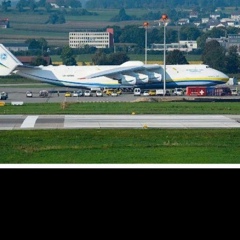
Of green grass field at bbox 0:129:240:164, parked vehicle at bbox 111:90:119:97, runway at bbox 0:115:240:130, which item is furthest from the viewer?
parked vehicle at bbox 111:90:119:97

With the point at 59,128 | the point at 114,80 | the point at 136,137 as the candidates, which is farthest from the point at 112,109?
the point at 114,80

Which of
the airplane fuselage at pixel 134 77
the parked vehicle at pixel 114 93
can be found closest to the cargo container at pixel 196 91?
the parked vehicle at pixel 114 93

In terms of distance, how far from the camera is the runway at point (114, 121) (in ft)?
115

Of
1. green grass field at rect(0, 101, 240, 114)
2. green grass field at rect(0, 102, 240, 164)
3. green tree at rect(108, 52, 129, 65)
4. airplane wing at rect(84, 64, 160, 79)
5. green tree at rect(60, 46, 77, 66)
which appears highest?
green grass field at rect(0, 102, 240, 164)

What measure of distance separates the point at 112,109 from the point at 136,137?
17.2 metres

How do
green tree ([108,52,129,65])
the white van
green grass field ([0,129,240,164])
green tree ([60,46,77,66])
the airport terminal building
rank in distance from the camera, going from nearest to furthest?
green grass field ([0,129,240,164])
the white van
green tree ([108,52,129,65])
green tree ([60,46,77,66])
the airport terminal building

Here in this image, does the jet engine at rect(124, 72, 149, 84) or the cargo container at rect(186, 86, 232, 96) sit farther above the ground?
the cargo container at rect(186, 86, 232, 96)

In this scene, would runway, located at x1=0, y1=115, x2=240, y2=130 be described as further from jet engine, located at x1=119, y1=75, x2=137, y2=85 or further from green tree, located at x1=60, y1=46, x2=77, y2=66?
green tree, located at x1=60, y1=46, x2=77, y2=66

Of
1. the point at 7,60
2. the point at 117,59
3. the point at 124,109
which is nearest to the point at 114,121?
the point at 124,109

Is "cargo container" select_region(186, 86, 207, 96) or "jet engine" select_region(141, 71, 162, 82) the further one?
"jet engine" select_region(141, 71, 162, 82)

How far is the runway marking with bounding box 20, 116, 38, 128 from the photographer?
35.5 metres

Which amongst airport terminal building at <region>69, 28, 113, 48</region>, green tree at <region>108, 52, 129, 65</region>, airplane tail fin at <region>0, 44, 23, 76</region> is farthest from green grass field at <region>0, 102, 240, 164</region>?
airport terminal building at <region>69, 28, 113, 48</region>
